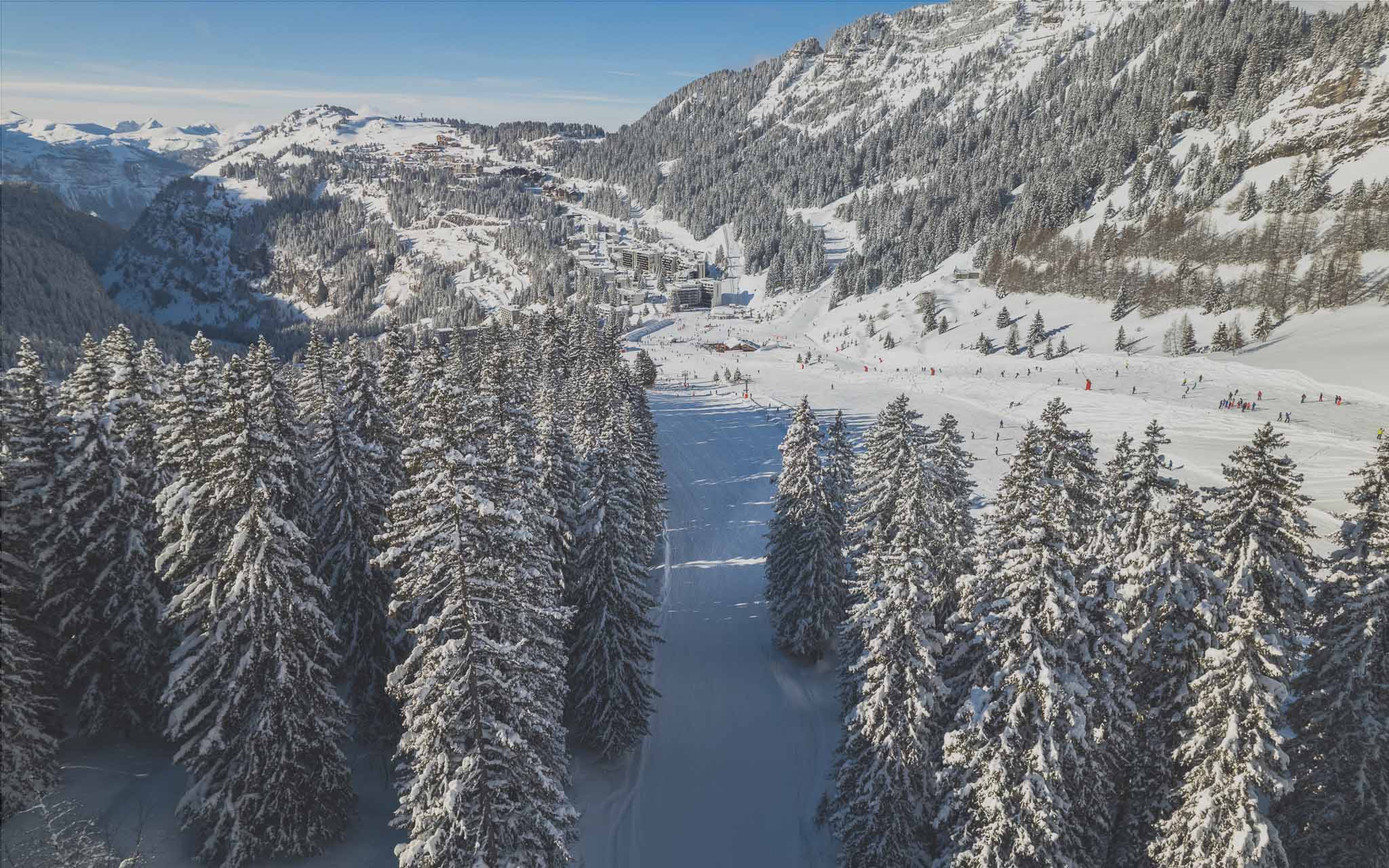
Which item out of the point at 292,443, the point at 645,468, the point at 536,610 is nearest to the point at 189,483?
the point at 292,443

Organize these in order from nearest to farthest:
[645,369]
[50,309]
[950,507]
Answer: [950,507], [645,369], [50,309]

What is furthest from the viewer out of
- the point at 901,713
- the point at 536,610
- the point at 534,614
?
the point at 901,713

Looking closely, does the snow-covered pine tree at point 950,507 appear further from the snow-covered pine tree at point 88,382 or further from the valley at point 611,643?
the snow-covered pine tree at point 88,382

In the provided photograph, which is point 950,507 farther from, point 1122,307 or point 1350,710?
point 1122,307

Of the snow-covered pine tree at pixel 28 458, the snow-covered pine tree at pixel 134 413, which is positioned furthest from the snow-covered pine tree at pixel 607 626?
the snow-covered pine tree at pixel 28 458

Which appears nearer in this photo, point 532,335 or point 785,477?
point 785,477

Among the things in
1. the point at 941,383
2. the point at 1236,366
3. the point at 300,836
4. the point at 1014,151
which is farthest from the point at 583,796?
the point at 1014,151

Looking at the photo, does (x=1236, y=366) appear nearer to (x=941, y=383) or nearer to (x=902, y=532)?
(x=941, y=383)
